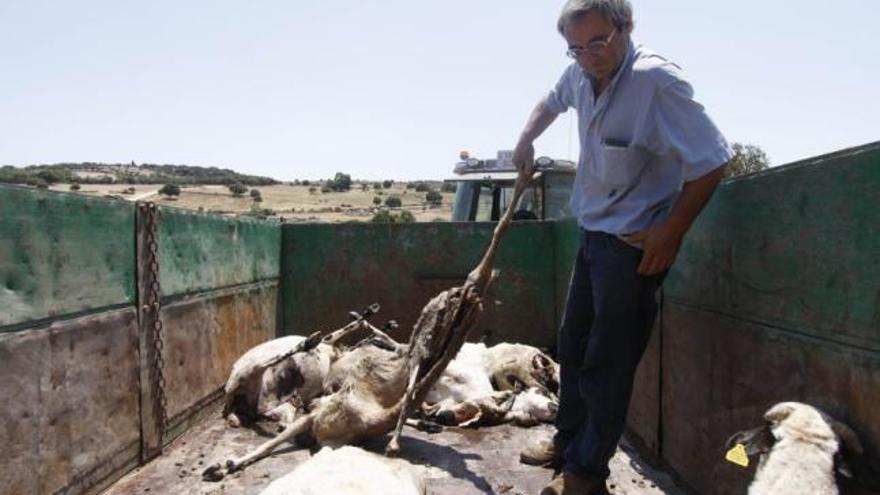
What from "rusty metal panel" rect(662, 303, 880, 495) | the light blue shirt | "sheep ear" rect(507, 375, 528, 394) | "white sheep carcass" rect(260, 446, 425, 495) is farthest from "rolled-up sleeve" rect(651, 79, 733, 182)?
"sheep ear" rect(507, 375, 528, 394)

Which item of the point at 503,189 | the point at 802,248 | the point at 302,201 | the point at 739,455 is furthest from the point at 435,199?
the point at 739,455

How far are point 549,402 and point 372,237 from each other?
111 inches

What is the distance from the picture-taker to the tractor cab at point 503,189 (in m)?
8.51

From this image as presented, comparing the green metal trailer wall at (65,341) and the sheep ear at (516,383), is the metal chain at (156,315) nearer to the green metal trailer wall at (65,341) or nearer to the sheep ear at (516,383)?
the green metal trailer wall at (65,341)

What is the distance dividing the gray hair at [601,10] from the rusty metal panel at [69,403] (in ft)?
8.56

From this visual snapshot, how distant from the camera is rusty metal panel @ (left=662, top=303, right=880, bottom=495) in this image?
2.22 m

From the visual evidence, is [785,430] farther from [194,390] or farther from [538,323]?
[538,323]

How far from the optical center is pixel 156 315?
4.24 m

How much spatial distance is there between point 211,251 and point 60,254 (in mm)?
1899

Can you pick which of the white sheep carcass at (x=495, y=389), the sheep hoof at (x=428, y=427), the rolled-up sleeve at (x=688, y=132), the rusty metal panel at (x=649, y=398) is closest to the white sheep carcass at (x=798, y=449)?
the rolled-up sleeve at (x=688, y=132)

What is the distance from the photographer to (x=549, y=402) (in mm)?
5012

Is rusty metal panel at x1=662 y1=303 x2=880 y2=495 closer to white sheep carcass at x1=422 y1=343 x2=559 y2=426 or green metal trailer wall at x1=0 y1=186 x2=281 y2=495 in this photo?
white sheep carcass at x1=422 y1=343 x2=559 y2=426

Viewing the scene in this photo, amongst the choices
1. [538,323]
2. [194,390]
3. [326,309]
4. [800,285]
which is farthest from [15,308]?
[538,323]

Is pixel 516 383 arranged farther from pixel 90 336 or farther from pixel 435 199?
pixel 435 199
